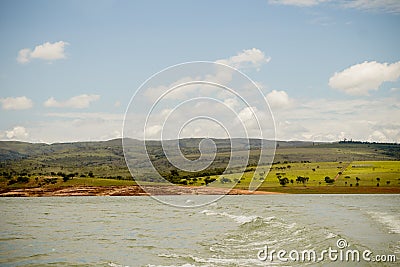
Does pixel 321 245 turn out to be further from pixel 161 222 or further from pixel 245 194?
pixel 245 194

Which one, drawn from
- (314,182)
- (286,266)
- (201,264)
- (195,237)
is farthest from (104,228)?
(314,182)

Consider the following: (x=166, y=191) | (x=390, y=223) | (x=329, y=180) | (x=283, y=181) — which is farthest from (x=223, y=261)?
(x=329, y=180)

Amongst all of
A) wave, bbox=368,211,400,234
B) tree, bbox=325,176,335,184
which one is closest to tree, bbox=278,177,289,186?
tree, bbox=325,176,335,184

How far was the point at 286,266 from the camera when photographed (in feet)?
79.0

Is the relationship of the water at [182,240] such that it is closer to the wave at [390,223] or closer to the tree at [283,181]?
the wave at [390,223]

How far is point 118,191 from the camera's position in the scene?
122 meters

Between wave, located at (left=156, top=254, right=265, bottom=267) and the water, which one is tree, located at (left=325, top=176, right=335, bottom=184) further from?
wave, located at (left=156, top=254, right=265, bottom=267)

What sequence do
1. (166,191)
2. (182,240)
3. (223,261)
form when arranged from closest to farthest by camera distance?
(223,261) → (182,240) → (166,191)

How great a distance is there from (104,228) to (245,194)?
7159 centimetres

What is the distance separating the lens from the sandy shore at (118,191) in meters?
114

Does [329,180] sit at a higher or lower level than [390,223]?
higher

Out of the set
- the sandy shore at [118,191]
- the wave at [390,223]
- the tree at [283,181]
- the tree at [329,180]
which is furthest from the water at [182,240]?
the tree at [329,180]

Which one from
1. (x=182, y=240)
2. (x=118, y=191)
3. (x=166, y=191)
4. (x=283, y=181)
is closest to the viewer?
(x=182, y=240)

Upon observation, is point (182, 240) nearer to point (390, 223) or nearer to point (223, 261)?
point (223, 261)
